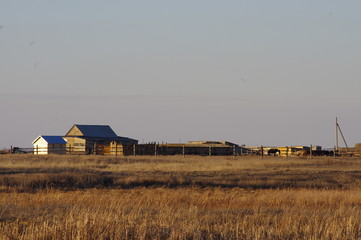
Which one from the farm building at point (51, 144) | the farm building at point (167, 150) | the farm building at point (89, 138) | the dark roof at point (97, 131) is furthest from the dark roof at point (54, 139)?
the farm building at point (167, 150)

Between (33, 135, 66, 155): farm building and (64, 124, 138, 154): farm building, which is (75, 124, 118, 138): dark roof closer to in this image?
(64, 124, 138, 154): farm building

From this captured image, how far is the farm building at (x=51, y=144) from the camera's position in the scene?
79500 millimetres

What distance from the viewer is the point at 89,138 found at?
281 ft

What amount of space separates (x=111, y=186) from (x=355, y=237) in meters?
16.9

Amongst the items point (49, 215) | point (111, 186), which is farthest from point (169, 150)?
point (49, 215)

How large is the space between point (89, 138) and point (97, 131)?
118 inches

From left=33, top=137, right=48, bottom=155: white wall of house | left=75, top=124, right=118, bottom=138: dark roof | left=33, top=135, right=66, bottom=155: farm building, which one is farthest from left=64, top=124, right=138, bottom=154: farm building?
→ left=33, top=137, right=48, bottom=155: white wall of house

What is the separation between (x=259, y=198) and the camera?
20.3m

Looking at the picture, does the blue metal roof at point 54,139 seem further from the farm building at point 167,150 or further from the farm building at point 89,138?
the farm building at point 167,150

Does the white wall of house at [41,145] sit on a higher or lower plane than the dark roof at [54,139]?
lower

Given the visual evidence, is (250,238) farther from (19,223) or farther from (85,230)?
(19,223)

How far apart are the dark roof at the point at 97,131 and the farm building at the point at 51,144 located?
452 cm

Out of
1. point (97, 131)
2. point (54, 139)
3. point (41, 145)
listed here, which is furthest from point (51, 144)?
point (97, 131)

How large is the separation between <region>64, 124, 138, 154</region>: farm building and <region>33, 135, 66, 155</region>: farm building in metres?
0.91
